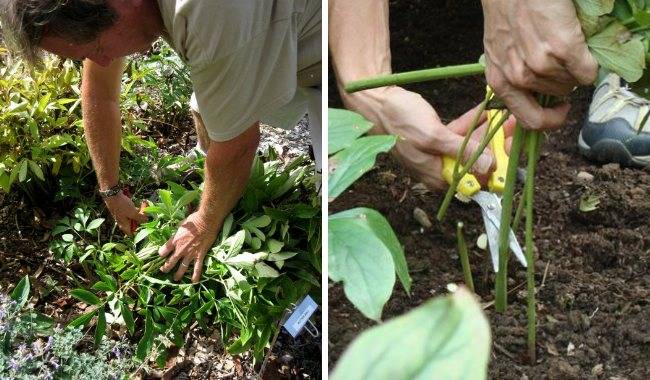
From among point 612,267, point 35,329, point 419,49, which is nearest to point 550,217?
point 612,267

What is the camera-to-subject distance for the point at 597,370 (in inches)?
38.8

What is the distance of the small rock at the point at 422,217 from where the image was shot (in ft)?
3.64

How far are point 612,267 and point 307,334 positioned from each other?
734 millimetres

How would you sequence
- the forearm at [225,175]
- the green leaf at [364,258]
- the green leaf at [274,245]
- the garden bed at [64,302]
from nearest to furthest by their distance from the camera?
the green leaf at [364,258] < the forearm at [225,175] < the green leaf at [274,245] < the garden bed at [64,302]

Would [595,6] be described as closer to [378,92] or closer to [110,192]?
[378,92]

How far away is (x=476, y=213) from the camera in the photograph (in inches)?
45.9

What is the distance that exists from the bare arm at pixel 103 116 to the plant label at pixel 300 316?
545mm

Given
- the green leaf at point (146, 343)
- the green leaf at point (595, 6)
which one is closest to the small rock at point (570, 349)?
the green leaf at point (595, 6)

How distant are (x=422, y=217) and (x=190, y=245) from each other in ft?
2.14

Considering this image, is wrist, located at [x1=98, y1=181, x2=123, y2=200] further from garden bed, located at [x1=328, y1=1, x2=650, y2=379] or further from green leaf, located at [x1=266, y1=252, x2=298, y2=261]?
garden bed, located at [x1=328, y1=1, x2=650, y2=379]

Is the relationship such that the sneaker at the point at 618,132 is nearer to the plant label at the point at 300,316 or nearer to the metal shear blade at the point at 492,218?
the metal shear blade at the point at 492,218

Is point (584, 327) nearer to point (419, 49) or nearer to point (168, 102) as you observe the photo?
point (419, 49)

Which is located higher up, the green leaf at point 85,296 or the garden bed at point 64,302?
the green leaf at point 85,296

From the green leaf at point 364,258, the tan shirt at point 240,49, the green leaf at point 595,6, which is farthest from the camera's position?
the tan shirt at point 240,49
